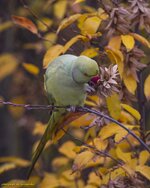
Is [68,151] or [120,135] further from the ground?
[120,135]

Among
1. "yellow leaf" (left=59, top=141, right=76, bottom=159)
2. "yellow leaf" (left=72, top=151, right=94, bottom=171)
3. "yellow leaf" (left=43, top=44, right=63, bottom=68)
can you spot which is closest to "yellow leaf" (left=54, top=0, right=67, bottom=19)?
"yellow leaf" (left=43, top=44, right=63, bottom=68)

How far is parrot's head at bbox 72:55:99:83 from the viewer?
5.96ft

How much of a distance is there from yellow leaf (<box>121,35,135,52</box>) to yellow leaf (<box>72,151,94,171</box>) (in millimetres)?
450

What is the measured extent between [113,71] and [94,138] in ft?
1.76

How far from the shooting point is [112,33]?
6.75 feet

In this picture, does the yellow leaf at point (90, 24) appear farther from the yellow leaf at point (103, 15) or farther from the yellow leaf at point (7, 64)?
the yellow leaf at point (7, 64)

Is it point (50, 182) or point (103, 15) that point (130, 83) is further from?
point (50, 182)

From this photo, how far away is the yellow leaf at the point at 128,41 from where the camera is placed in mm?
1943

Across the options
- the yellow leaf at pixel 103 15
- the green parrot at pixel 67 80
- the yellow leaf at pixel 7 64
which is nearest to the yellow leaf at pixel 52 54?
the green parrot at pixel 67 80

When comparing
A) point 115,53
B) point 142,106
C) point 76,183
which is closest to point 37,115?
point 76,183

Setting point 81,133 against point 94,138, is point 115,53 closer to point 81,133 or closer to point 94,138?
point 94,138

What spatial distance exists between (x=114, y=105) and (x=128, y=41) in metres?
0.25

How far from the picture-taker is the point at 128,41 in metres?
1.98

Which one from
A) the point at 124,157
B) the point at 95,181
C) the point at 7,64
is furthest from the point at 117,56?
the point at 7,64
